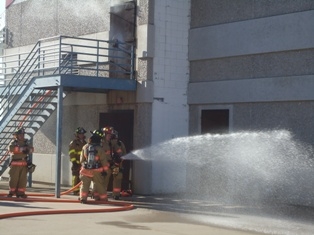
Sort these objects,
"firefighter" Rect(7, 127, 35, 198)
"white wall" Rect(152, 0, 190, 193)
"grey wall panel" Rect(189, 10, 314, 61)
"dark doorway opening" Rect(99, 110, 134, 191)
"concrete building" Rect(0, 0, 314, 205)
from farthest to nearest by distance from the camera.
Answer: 1. "dark doorway opening" Rect(99, 110, 134, 191)
2. "white wall" Rect(152, 0, 190, 193)
3. "firefighter" Rect(7, 127, 35, 198)
4. "concrete building" Rect(0, 0, 314, 205)
5. "grey wall panel" Rect(189, 10, 314, 61)

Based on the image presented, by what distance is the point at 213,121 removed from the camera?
17734 mm

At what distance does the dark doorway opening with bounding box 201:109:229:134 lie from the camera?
17.6 meters

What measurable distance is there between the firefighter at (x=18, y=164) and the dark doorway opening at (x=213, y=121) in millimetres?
4584

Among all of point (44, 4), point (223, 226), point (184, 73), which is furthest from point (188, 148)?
point (44, 4)

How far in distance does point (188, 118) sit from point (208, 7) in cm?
302

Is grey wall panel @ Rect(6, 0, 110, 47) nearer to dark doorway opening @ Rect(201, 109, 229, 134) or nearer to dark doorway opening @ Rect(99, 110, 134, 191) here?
dark doorway opening @ Rect(99, 110, 134, 191)

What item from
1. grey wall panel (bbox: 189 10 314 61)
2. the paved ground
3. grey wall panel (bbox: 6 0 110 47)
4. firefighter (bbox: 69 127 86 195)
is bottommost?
the paved ground

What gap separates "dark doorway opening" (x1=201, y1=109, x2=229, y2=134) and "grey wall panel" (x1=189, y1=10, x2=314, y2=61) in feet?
4.84

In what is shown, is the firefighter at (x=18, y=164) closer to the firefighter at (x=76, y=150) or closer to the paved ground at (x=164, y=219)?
the paved ground at (x=164, y=219)

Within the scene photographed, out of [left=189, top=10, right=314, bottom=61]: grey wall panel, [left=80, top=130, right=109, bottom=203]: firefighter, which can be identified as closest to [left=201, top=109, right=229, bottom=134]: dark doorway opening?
[left=189, top=10, right=314, bottom=61]: grey wall panel

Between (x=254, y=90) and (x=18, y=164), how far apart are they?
6.03m

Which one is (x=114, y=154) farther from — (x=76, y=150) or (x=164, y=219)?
(x=164, y=219)

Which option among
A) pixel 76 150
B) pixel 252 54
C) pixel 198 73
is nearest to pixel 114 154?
pixel 76 150

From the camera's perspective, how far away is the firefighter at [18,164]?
53.3ft
